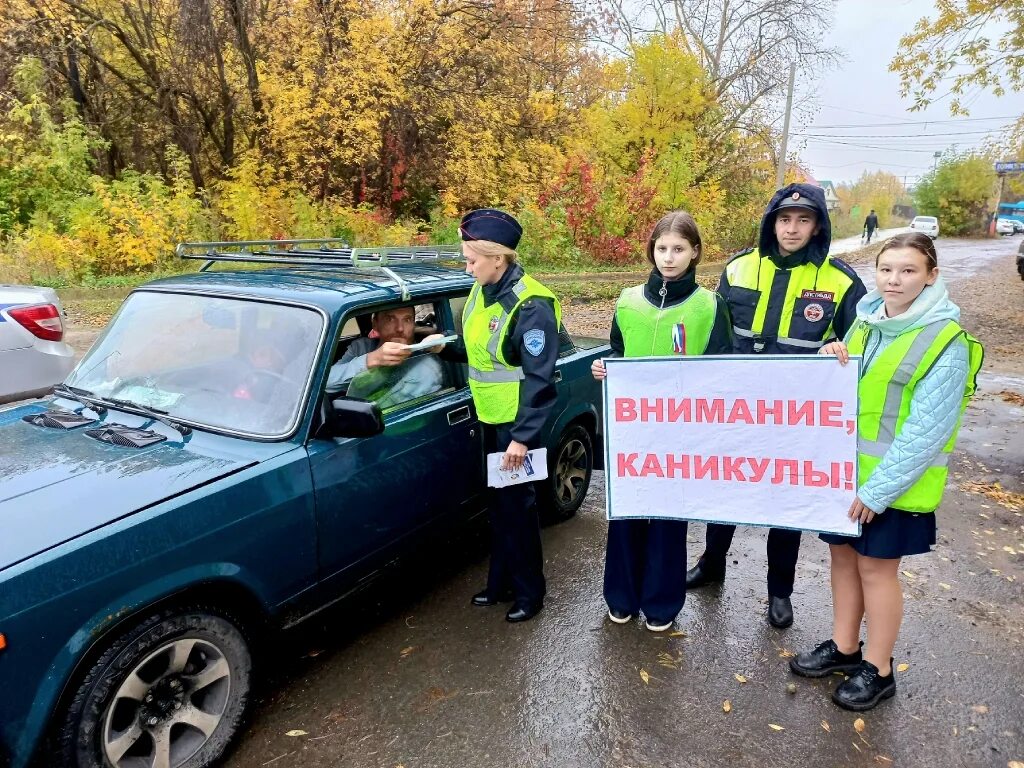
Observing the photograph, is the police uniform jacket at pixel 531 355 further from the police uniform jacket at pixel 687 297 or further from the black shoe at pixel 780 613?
the black shoe at pixel 780 613

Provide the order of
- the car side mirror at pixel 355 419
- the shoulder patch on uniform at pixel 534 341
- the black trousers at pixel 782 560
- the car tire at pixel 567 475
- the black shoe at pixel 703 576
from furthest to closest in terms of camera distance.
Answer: the car tire at pixel 567 475 < the black shoe at pixel 703 576 < the black trousers at pixel 782 560 < the shoulder patch on uniform at pixel 534 341 < the car side mirror at pixel 355 419

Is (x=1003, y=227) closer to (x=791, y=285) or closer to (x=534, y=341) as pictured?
(x=791, y=285)

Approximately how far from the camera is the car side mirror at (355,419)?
275 centimetres

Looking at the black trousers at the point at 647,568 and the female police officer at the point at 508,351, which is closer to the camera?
the female police officer at the point at 508,351

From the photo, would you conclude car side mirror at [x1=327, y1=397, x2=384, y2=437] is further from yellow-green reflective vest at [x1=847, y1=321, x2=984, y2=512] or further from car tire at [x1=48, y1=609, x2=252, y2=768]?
yellow-green reflective vest at [x1=847, y1=321, x2=984, y2=512]

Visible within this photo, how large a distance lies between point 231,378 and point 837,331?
108 inches

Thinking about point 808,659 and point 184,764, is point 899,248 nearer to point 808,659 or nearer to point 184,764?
point 808,659

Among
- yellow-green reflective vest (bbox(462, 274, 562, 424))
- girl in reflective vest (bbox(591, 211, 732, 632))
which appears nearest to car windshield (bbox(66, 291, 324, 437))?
yellow-green reflective vest (bbox(462, 274, 562, 424))

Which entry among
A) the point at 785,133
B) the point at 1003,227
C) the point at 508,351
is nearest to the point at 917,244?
the point at 508,351

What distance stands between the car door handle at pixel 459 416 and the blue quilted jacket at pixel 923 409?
1.87 metres

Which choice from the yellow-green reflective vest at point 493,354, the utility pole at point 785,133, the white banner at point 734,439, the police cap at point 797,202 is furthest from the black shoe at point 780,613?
the utility pole at point 785,133

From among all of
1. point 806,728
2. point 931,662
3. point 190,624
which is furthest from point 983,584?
point 190,624

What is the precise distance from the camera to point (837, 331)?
10.4ft

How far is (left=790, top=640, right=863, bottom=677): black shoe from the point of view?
312 cm
